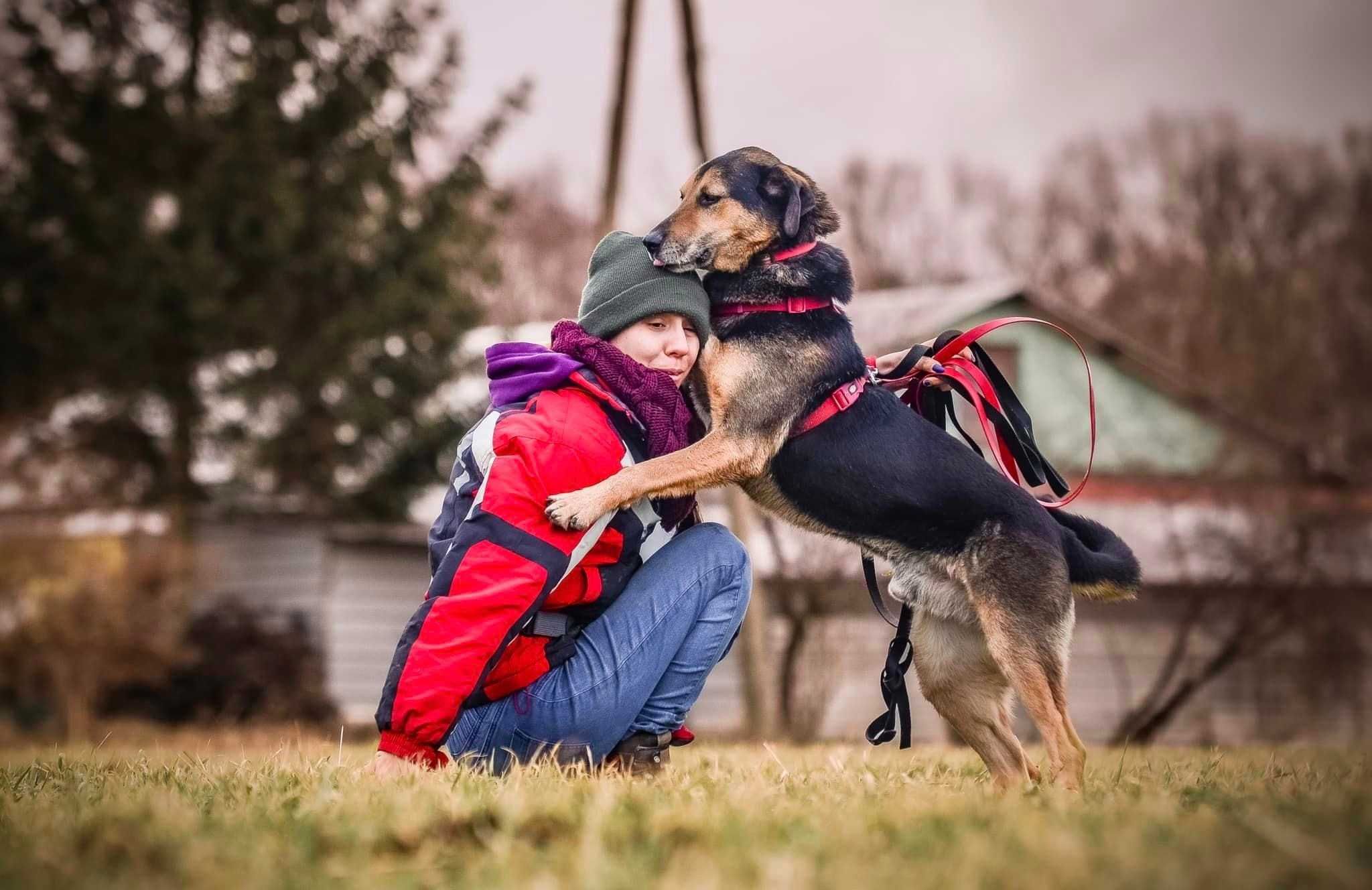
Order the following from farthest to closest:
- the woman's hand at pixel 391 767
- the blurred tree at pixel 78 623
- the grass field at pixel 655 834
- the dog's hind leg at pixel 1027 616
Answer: the blurred tree at pixel 78 623 < the dog's hind leg at pixel 1027 616 < the woman's hand at pixel 391 767 < the grass field at pixel 655 834

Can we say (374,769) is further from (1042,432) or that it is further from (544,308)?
(544,308)

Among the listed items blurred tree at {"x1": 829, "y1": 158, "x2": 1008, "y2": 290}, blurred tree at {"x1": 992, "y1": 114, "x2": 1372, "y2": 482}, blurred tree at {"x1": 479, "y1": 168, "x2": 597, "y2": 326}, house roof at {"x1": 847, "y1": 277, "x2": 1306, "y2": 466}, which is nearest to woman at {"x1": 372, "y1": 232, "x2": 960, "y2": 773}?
house roof at {"x1": 847, "y1": 277, "x2": 1306, "y2": 466}

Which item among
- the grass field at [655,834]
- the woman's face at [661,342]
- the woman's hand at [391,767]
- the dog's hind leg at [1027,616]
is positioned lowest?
the woman's hand at [391,767]

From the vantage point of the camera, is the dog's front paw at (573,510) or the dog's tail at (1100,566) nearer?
the dog's front paw at (573,510)

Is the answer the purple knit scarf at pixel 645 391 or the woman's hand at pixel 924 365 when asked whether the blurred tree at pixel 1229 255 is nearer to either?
the woman's hand at pixel 924 365

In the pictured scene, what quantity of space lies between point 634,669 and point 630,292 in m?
1.21

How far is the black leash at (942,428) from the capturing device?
3873 mm

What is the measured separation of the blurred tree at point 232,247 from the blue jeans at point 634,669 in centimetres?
1247

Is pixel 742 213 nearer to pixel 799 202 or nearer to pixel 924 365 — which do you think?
pixel 799 202

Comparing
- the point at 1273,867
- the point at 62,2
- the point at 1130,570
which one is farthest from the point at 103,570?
the point at 1273,867

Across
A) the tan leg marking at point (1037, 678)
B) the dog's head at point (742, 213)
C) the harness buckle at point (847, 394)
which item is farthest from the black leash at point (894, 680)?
the dog's head at point (742, 213)

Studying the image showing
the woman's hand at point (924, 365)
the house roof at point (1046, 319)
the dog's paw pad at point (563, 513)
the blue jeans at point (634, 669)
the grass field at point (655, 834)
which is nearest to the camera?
the grass field at point (655, 834)

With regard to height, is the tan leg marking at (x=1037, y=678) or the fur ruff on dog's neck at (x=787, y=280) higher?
the fur ruff on dog's neck at (x=787, y=280)

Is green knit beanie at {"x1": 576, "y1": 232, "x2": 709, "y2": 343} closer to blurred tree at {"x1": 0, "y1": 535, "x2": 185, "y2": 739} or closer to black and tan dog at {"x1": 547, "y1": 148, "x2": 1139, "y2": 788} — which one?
black and tan dog at {"x1": 547, "y1": 148, "x2": 1139, "y2": 788}
